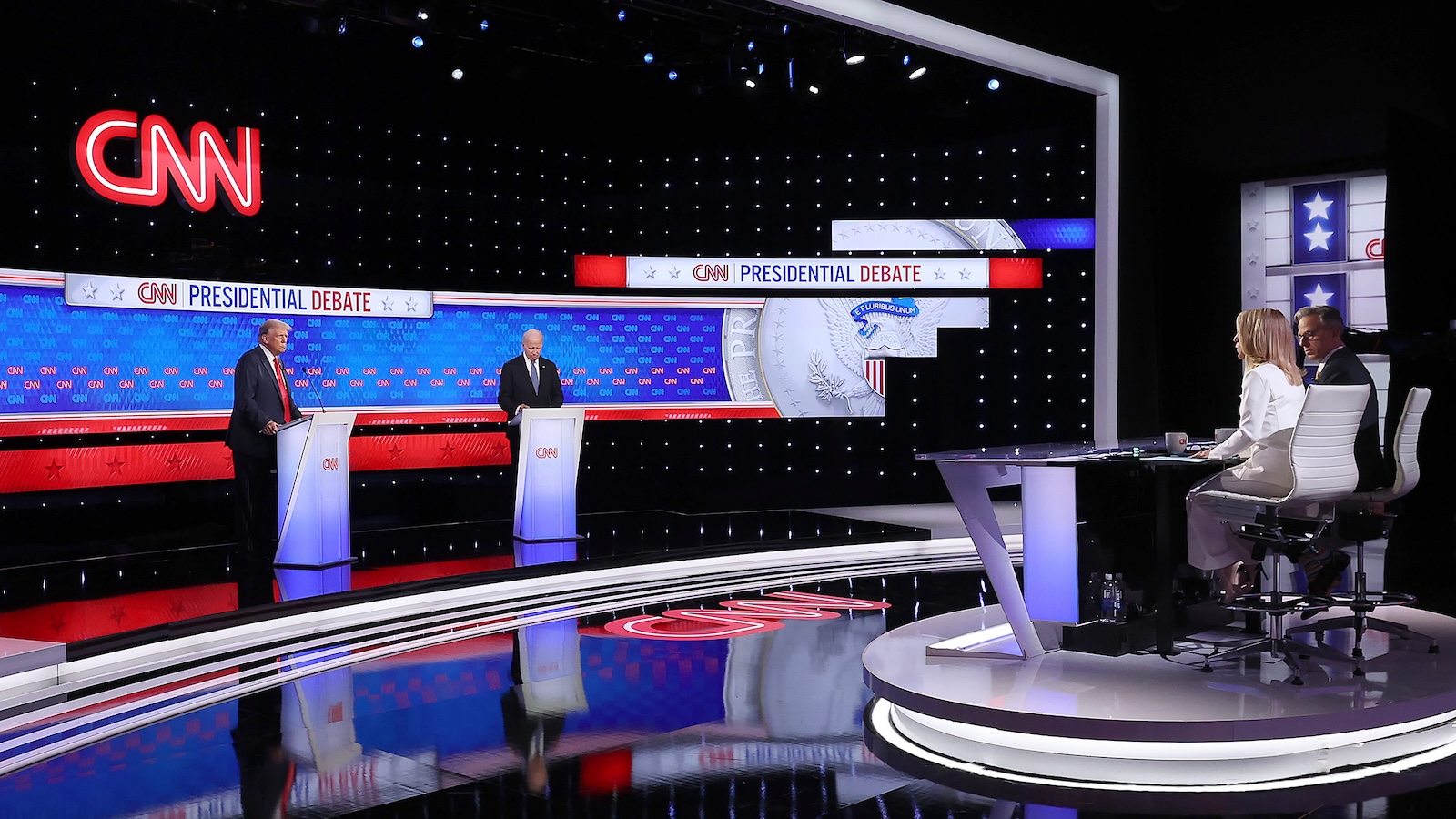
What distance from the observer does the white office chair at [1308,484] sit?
3.90 meters

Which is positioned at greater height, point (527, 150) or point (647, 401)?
point (527, 150)

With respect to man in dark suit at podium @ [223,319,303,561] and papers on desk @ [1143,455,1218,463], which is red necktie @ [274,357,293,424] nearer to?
→ man in dark suit at podium @ [223,319,303,561]

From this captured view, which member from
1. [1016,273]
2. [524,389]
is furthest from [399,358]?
[1016,273]

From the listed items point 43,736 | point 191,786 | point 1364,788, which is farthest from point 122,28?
point 1364,788

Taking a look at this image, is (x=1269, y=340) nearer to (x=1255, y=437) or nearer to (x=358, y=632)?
(x=1255, y=437)

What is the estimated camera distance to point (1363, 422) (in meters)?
4.72

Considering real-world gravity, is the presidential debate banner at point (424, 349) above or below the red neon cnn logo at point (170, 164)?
below

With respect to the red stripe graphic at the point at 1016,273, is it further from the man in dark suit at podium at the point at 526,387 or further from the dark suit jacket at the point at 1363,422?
the dark suit jacket at the point at 1363,422

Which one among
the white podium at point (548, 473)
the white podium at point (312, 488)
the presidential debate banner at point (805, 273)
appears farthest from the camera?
the presidential debate banner at point (805, 273)

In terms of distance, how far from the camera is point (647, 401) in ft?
31.4

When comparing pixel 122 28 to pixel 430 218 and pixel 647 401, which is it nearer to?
pixel 430 218

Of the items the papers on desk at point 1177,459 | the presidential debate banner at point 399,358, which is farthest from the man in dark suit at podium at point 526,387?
the papers on desk at point 1177,459

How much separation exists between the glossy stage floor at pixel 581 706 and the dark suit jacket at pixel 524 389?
73.9 inches

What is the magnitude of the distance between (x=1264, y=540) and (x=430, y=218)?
640 cm
